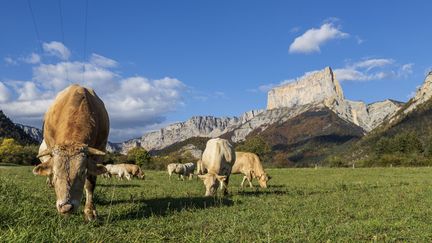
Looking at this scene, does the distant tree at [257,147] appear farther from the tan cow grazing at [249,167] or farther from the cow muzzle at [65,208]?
the cow muzzle at [65,208]

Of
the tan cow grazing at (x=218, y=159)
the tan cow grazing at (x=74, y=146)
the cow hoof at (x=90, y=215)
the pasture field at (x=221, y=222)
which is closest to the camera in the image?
the pasture field at (x=221, y=222)

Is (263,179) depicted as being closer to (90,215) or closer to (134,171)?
(134,171)

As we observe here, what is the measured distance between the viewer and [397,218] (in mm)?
Answer: 10859

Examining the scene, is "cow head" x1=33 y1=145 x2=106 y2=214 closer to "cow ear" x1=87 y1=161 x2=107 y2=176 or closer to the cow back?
"cow ear" x1=87 y1=161 x2=107 y2=176

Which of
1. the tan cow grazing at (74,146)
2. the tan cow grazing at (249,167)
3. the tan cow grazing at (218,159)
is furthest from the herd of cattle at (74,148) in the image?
the tan cow grazing at (249,167)

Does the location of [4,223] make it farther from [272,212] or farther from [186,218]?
[272,212]

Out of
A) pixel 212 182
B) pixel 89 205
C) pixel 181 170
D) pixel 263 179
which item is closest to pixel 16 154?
pixel 181 170

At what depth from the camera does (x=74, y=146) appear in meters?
8.69

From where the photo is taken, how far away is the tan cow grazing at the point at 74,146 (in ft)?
→ 27.1

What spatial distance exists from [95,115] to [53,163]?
9.04ft

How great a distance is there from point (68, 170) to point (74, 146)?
0.57 m

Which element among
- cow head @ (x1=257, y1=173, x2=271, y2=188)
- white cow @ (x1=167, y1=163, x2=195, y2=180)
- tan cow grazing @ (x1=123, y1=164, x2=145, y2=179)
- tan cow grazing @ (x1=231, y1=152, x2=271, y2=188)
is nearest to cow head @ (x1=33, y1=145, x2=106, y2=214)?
cow head @ (x1=257, y1=173, x2=271, y2=188)

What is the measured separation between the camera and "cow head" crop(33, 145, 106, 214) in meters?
8.09

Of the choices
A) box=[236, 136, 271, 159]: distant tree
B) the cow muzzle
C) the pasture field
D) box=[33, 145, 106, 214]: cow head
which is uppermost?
box=[236, 136, 271, 159]: distant tree
